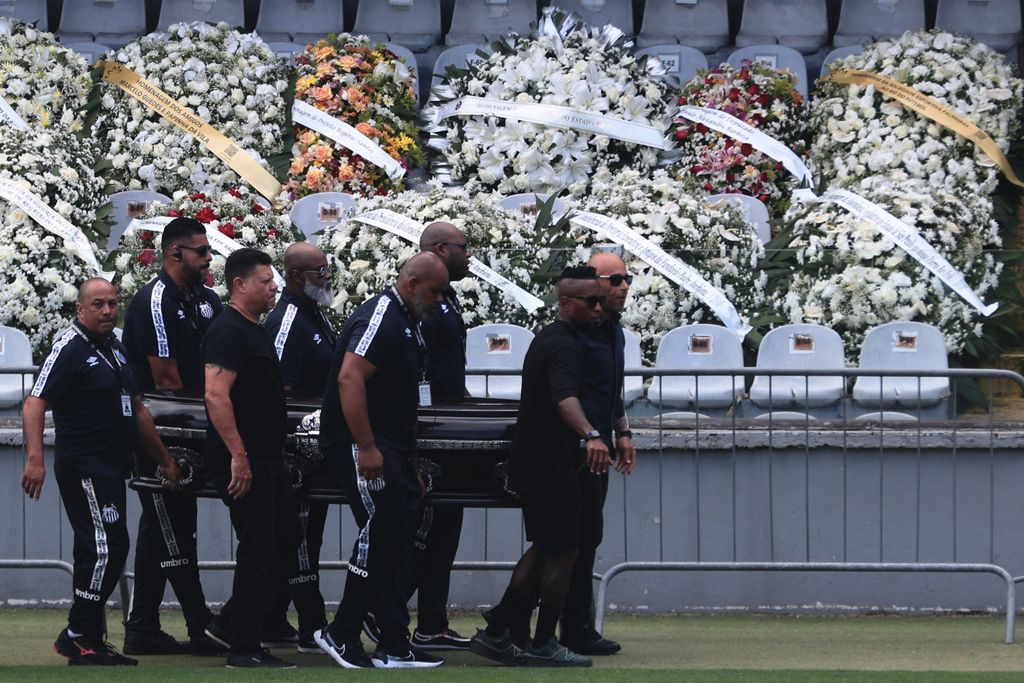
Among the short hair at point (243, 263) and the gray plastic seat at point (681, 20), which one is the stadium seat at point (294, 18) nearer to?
the gray plastic seat at point (681, 20)

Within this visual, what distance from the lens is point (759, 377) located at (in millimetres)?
9180

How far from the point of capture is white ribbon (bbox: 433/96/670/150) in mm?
14242

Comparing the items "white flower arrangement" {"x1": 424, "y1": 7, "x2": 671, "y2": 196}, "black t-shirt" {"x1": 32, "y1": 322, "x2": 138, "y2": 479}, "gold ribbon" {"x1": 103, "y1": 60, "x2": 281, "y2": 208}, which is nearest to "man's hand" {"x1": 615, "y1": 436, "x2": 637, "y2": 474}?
"black t-shirt" {"x1": 32, "y1": 322, "x2": 138, "y2": 479}

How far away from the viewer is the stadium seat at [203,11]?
16078 mm

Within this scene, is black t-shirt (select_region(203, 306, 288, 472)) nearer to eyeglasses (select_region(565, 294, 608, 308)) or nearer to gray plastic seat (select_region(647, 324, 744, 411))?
eyeglasses (select_region(565, 294, 608, 308))

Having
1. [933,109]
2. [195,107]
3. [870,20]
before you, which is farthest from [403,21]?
[933,109]

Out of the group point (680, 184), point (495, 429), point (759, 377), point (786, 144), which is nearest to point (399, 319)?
point (495, 429)

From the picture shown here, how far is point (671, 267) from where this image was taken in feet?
35.8

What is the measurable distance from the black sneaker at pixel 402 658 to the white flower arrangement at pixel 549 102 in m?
6.89

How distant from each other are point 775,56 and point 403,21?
329 centimetres

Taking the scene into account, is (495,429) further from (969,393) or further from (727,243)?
(727,243)

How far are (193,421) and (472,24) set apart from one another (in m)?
9.22

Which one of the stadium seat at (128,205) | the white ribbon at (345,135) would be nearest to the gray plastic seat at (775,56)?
the white ribbon at (345,135)

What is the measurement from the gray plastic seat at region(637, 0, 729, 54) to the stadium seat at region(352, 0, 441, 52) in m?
1.83
